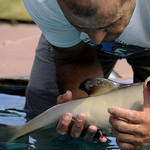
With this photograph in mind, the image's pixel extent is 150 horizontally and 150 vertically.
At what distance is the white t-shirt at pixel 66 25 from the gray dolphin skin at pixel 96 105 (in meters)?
0.50

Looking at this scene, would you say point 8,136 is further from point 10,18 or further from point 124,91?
point 10,18

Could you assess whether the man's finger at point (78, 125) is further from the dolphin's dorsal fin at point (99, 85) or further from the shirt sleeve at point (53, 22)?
the shirt sleeve at point (53, 22)

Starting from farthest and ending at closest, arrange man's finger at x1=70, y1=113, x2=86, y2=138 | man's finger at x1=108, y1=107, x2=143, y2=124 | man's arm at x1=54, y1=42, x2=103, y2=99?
man's arm at x1=54, y1=42, x2=103, y2=99 < man's finger at x1=70, y1=113, x2=86, y2=138 < man's finger at x1=108, y1=107, x2=143, y2=124

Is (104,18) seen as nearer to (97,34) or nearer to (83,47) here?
(97,34)

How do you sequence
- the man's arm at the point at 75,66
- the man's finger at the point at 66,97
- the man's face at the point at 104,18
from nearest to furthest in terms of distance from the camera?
1. the man's face at the point at 104,18
2. the man's finger at the point at 66,97
3. the man's arm at the point at 75,66

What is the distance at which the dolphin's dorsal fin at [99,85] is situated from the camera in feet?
10.4

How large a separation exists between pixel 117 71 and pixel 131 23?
2136 mm

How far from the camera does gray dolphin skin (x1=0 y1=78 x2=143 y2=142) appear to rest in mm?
3125

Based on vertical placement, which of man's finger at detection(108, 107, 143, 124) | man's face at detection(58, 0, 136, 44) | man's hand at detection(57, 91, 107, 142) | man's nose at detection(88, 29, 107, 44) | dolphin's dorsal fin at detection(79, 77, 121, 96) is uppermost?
man's face at detection(58, 0, 136, 44)

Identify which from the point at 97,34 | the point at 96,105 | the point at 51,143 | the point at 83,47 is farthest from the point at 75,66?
the point at 97,34

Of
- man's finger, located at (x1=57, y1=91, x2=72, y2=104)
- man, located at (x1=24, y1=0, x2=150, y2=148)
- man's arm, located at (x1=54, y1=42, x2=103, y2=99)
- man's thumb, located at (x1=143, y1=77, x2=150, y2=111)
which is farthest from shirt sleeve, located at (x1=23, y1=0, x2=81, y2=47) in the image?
man's thumb, located at (x1=143, y1=77, x2=150, y2=111)

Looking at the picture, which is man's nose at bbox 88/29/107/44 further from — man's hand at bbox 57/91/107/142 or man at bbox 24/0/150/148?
man's hand at bbox 57/91/107/142

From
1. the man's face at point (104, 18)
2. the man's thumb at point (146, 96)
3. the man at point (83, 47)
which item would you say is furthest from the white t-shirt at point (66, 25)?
the man's thumb at point (146, 96)

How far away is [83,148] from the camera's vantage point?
11.3ft
